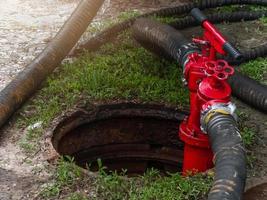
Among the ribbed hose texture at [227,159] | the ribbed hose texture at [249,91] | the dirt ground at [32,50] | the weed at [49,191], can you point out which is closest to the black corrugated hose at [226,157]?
the ribbed hose texture at [227,159]

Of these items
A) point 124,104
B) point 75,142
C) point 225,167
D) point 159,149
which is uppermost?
point 225,167

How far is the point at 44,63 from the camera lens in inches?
185

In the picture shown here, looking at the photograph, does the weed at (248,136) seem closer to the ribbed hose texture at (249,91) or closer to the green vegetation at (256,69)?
the ribbed hose texture at (249,91)

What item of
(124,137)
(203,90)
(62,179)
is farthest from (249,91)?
(62,179)

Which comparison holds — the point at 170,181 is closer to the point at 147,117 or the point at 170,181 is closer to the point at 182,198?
the point at 182,198

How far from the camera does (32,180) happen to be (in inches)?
139

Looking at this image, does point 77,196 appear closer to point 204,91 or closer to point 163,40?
point 204,91

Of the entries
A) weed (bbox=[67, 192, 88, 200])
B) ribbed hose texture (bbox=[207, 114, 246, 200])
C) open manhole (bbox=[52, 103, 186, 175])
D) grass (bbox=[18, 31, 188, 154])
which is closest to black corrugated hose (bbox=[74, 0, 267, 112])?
grass (bbox=[18, 31, 188, 154])

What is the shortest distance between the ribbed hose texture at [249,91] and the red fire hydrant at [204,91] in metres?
0.71

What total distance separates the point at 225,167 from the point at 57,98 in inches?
81.5

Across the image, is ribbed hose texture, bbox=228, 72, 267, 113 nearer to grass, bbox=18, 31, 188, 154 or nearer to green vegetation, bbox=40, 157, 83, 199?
grass, bbox=18, 31, 188, 154

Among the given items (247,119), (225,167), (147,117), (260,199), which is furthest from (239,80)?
(225,167)

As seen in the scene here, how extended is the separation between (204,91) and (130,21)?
2708 mm

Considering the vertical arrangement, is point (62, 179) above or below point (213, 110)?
below
